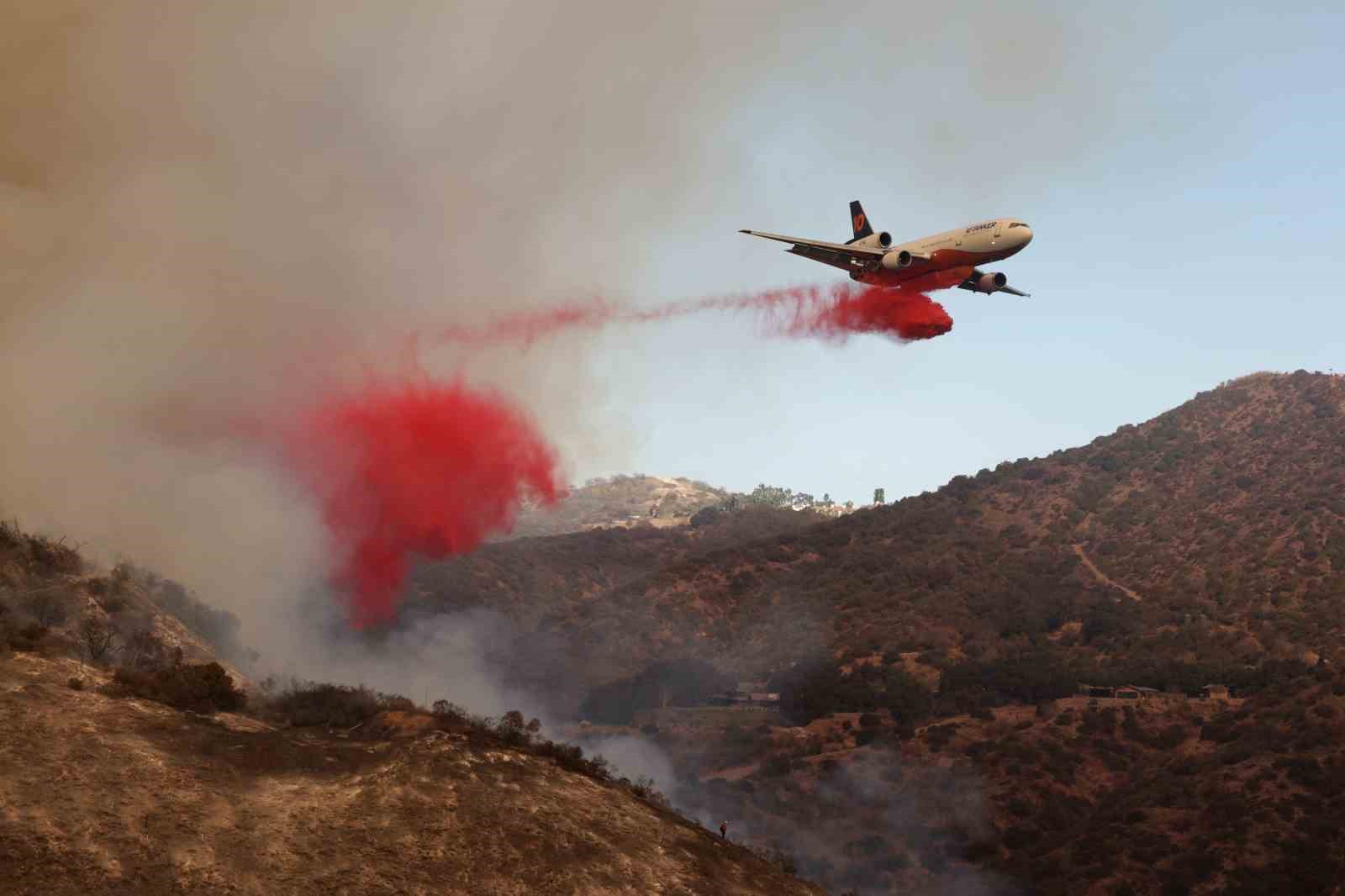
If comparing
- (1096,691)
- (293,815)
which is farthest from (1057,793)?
(293,815)

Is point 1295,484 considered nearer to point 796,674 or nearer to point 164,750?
point 796,674

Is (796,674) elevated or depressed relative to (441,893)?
elevated

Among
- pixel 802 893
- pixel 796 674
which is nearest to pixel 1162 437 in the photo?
pixel 796 674

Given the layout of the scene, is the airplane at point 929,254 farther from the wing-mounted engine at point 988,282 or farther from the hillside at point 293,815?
the hillside at point 293,815

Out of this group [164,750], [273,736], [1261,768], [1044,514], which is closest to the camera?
[164,750]

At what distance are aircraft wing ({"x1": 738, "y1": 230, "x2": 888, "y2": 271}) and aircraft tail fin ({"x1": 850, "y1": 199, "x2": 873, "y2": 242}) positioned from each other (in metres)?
2.88

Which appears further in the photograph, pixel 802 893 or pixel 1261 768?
pixel 1261 768

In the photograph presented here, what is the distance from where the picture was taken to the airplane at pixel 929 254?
195ft

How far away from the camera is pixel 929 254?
61.8 metres

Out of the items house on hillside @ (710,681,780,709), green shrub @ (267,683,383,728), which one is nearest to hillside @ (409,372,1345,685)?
house on hillside @ (710,681,780,709)

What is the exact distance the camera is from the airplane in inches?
2338

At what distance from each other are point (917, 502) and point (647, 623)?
4088cm

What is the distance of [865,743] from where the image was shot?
83750mm

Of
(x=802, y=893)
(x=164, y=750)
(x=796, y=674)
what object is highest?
(x=796, y=674)
